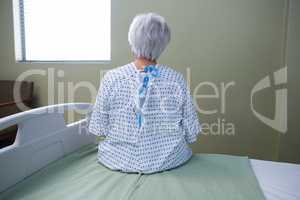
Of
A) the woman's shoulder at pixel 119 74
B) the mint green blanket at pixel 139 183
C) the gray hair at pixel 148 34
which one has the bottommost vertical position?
the mint green blanket at pixel 139 183

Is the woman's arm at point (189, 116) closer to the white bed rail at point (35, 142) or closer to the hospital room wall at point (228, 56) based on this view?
the white bed rail at point (35, 142)

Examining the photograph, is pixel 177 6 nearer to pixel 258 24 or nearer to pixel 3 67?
pixel 258 24

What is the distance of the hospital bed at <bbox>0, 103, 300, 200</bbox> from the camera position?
40.8 inches

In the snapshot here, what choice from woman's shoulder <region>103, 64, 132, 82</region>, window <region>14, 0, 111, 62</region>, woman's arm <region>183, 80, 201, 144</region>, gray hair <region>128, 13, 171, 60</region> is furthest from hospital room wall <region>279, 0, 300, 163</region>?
window <region>14, 0, 111, 62</region>

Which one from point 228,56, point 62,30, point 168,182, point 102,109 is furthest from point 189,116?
point 62,30

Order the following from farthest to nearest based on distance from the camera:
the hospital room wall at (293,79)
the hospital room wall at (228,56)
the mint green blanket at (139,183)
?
the hospital room wall at (228,56), the hospital room wall at (293,79), the mint green blanket at (139,183)

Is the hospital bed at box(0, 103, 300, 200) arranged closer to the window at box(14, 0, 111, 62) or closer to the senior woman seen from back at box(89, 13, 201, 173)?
the senior woman seen from back at box(89, 13, 201, 173)

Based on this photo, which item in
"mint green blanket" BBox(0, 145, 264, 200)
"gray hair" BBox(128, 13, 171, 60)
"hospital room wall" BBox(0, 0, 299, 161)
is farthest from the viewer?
"hospital room wall" BBox(0, 0, 299, 161)

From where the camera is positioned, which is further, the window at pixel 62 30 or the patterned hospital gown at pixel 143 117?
the window at pixel 62 30

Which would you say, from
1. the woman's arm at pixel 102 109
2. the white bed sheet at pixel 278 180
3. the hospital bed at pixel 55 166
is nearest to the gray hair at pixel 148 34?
the woman's arm at pixel 102 109

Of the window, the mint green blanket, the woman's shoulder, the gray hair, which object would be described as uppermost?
the window

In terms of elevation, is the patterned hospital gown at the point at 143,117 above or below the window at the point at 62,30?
below

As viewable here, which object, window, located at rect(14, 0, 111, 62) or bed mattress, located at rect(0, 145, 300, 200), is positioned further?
window, located at rect(14, 0, 111, 62)

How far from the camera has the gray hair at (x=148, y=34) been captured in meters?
1.19
